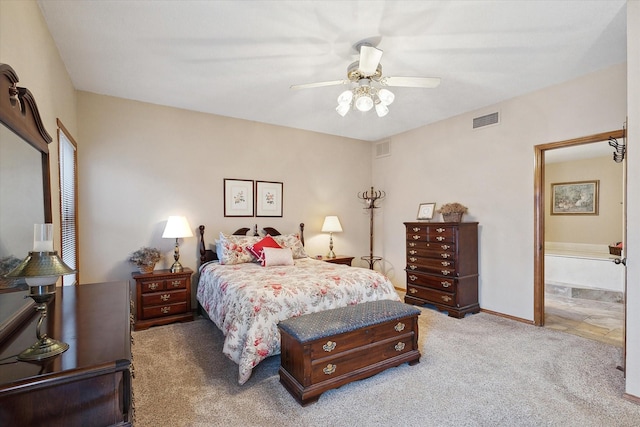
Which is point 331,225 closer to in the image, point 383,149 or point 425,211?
point 425,211

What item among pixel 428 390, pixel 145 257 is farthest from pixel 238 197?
pixel 428 390

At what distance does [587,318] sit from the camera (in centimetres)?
405

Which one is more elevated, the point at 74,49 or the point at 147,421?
the point at 74,49

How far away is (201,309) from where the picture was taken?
13.6 ft

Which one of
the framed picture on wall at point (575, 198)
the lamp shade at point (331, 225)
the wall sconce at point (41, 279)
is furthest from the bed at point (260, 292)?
the framed picture on wall at point (575, 198)

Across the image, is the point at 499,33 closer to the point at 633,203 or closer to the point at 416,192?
the point at 633,203

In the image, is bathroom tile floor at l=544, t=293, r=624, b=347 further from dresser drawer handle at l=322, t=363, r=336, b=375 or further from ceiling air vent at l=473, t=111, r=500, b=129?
dresser drawer handle at l=322, t=363, r=336, b=375

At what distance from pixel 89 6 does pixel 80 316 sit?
213 centimetres

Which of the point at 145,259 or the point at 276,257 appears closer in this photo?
the point at 145,259

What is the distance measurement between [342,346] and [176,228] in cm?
260

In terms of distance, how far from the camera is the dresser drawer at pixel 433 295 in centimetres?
413

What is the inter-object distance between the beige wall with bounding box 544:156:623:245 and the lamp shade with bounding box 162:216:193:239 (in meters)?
6.91

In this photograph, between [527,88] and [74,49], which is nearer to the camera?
[74,49]

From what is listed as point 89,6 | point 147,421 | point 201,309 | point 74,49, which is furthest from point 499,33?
point 201,309
